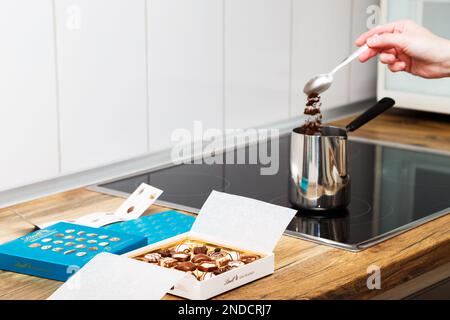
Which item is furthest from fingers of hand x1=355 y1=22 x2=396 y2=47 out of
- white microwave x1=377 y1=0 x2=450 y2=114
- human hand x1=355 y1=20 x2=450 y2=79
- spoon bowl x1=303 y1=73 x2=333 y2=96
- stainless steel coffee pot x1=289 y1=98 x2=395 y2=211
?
white microwave x1=377 y1=0 x2=450 y2=114

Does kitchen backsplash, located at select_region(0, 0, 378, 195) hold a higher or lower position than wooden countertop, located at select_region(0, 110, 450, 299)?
higher

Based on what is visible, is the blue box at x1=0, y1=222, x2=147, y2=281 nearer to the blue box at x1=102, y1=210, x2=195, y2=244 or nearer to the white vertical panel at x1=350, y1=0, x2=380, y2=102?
the blue box at x1=102, y1=210, x2=195, y2=244

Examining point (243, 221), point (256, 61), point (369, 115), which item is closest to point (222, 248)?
point (243, 221)

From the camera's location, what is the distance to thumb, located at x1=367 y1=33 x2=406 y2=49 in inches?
64.9

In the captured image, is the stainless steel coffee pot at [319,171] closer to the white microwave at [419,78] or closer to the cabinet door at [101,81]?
the cabinet door at [101,81]

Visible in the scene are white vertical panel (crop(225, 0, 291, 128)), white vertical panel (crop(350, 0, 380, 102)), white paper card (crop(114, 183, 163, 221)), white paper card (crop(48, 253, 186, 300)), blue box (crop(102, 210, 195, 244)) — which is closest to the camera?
white paper card (crop(48, 253, 186, 300))

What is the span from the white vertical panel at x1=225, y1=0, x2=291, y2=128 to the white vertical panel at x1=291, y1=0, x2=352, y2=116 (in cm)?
4

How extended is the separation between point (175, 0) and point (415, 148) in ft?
2.28

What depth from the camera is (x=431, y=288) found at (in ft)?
4.75

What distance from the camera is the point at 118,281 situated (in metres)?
1.11

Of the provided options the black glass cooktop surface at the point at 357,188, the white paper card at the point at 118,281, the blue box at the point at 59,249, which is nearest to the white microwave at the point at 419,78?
the black glass cooktop surface at the point at 357,188

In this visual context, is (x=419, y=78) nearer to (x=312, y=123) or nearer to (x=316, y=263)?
(x=312, y=123)
